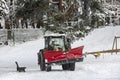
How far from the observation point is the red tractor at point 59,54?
23.4 m

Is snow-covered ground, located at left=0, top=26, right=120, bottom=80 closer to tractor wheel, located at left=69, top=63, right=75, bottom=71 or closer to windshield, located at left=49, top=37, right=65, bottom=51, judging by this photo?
tractor wheel, located at left=69, top=63, right=75, bottom=71

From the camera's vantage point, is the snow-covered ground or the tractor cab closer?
the snow-covered ground

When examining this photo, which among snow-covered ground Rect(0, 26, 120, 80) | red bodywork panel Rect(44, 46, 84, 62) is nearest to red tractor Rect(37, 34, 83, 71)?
red bodywork panel Rect(44, 46, 84, 62)

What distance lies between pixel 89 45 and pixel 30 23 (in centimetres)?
1352

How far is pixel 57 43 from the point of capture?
968 inches

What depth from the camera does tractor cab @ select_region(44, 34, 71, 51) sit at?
2419cm

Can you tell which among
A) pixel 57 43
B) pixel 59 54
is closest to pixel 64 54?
pixel 59 54

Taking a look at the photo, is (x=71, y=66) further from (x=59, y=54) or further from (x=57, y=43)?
(x=57, y=43)

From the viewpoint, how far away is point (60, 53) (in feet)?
76.8

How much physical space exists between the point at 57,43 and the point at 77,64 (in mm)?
3295

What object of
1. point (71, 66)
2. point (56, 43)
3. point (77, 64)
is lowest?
point (77, 64)

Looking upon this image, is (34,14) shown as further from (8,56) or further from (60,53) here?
(60,53)

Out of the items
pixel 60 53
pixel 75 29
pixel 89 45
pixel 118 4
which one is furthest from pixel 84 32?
pixel 118 4

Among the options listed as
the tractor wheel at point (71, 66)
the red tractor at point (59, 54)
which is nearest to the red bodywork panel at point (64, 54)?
the red tractor at point (59, 54)
